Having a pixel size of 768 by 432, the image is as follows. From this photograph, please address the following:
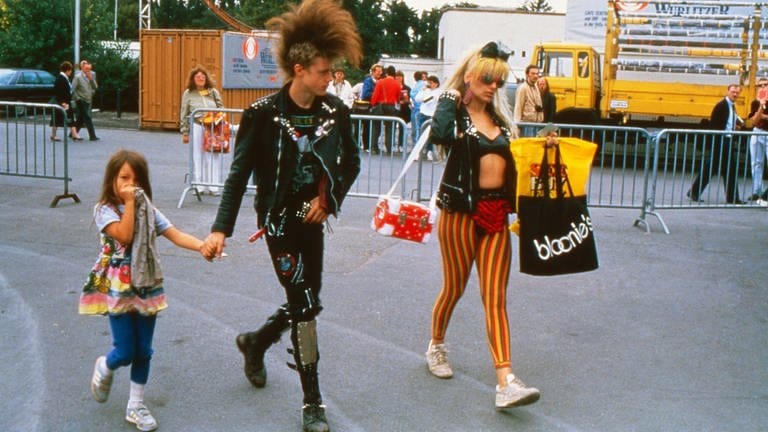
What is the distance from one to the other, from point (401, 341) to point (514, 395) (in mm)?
1445

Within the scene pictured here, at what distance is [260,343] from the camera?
190 inches

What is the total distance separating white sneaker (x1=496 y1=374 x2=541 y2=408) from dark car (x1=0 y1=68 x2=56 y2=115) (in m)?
26.8

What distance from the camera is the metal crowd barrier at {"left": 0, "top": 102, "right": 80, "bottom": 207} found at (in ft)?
35.6

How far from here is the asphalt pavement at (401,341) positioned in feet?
15.1

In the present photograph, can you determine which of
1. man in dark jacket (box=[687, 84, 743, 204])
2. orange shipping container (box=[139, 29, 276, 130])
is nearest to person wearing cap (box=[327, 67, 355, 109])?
man in dark jacket (box=[687, 84, 743, 204])

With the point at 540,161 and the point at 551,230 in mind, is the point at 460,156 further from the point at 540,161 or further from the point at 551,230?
the point at 551,230

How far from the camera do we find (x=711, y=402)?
491 centimetres

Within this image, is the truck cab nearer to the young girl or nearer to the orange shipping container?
the orange shipping container

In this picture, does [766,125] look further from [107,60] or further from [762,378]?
[107,60]

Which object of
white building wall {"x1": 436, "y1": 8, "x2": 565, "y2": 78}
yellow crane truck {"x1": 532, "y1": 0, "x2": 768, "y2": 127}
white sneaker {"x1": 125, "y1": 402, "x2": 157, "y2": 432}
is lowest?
white sneaker {"x1": 125, "y1": 402, "x2": 157, "y2": 432}

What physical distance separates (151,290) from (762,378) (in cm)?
358

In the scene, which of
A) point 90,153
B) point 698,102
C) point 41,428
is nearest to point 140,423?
point 41,428

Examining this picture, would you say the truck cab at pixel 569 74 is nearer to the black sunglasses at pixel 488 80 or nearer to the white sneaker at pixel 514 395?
the black sunglasses at pixel 488 80

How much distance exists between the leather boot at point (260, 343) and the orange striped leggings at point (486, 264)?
0.97 meters
